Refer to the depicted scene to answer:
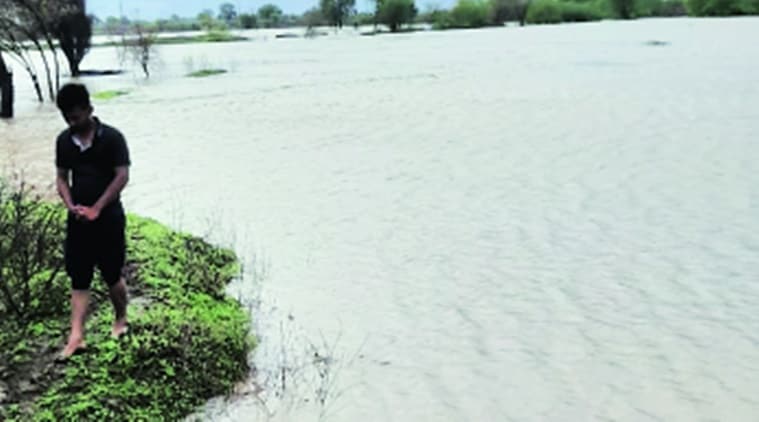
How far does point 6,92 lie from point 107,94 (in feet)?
33.1

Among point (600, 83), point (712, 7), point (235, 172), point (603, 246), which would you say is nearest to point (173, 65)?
point (600, 83)

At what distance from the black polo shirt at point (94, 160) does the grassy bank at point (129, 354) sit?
3.83 ft

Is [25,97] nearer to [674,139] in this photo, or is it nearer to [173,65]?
[173,65]

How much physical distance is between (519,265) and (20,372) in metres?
5.54

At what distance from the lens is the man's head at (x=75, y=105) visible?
496 cm

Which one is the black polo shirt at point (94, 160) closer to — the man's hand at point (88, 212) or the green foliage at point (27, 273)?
the man's hand at point (88, 212)

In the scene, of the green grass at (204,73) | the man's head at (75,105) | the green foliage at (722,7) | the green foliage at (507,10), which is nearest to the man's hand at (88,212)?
the man's head at (75,105)

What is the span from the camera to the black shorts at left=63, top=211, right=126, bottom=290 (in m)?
5.27

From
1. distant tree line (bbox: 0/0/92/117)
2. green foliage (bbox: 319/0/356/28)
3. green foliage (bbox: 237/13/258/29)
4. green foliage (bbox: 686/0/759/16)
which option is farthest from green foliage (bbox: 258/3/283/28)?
distant tree line (bbox: 0/0/92/117)

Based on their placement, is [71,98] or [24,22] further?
[24,22]

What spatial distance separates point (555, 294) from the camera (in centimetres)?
827

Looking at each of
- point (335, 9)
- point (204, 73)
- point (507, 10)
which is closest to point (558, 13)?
point (507, 10)

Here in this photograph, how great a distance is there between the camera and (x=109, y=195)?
516cm

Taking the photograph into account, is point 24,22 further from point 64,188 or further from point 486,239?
point 64,188
